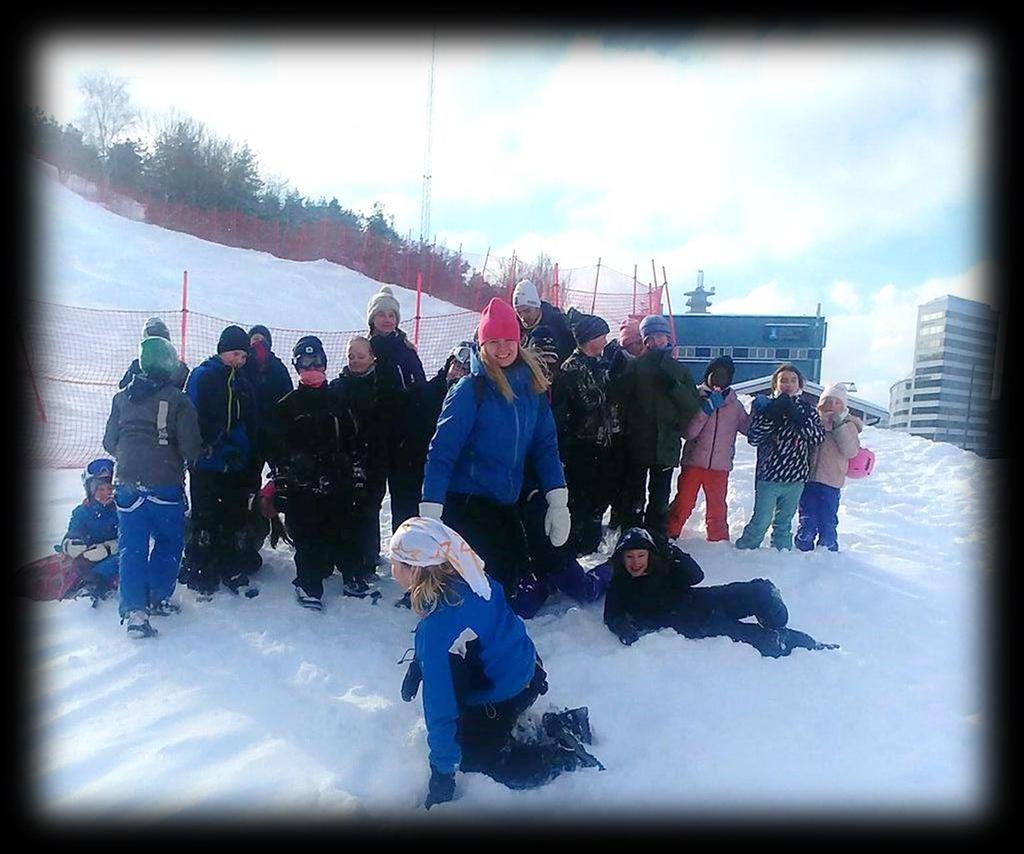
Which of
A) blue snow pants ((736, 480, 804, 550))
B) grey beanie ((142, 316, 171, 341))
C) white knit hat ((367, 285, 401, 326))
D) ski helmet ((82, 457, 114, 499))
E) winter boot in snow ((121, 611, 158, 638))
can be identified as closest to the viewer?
winter boot in snow ((121, 611, 158, 638))

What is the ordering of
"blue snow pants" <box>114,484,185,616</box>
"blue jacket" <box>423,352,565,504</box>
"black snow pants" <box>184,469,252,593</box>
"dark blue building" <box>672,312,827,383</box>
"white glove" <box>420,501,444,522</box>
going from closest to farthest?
"white glove" <box>420,501,444,522</box> → "blue jacket" <box>423,352,565,504</box> → "blue snow pants" <box>114,484,185,616</box> → "black snow pants" <box>184,469,252,593</box> → "dark blue building" <box>672,312,827,383</box>

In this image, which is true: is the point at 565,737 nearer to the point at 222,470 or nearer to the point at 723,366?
the point at 222,470

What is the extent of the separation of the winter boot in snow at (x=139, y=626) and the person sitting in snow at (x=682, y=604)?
2835 mm

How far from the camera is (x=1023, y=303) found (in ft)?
18.2

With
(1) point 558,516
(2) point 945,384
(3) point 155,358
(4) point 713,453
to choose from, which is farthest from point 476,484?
(2) point 945,384

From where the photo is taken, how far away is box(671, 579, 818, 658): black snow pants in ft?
13.3

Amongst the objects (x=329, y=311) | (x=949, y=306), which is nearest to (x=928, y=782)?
(x=949, y=306)

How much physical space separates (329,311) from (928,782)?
2421 cm

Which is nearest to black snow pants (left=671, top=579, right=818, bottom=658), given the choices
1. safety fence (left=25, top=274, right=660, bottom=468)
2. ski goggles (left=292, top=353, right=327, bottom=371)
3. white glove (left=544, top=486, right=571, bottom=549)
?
white glove (left=544, top=486, right=571, bottom=549)

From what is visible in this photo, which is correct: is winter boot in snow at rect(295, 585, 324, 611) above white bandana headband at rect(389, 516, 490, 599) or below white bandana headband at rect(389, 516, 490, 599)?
below

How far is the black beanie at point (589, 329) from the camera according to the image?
5215mm

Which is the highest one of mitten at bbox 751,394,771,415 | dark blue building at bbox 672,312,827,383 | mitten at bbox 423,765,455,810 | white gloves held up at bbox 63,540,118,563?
dark blue building at bbox 672,312,827,383

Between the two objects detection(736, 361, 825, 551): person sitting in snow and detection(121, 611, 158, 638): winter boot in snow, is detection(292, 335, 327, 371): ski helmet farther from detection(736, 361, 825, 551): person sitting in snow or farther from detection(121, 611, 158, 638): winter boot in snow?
detection(736, 361, 825, 551): person sitting in snow

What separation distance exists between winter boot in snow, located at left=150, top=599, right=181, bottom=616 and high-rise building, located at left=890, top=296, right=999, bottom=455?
8.69 m
